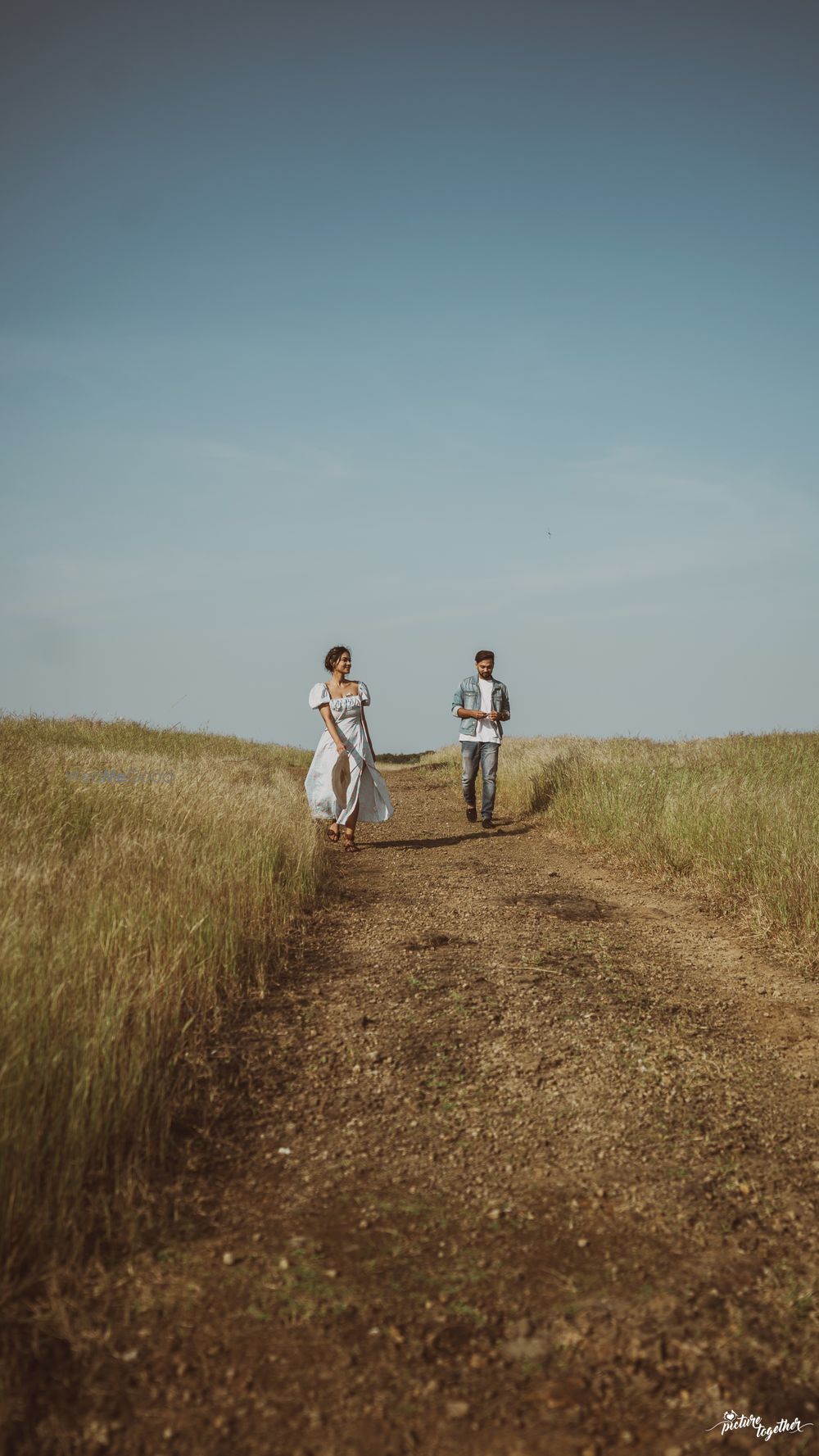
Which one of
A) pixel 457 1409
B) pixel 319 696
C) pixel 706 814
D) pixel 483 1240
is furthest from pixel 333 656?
pixel 457 1409

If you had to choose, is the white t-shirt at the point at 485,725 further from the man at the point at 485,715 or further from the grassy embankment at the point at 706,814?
the grassy embankment at the point at 706,814

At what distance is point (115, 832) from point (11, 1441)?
5.58 m

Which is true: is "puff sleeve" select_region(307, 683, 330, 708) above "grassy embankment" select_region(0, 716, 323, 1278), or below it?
above

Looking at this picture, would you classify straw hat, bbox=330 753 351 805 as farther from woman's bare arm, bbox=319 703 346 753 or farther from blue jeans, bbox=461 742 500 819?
blue jeans, bbox=461 742 500 819

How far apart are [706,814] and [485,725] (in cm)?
407

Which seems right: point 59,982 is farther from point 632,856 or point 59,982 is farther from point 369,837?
point 369,837

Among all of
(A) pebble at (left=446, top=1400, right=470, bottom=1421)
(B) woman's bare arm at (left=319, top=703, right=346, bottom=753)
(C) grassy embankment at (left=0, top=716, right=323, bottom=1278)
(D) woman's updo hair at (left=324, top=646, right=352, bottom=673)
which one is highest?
(D) woman's updo hair at (left=324, top=646, right=352, bottom=673)

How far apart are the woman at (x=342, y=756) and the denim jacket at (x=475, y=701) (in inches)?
87.9

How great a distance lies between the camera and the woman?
397 inches

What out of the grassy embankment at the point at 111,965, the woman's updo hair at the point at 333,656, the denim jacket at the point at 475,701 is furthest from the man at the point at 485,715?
the grassy embankment at the point at 111,965

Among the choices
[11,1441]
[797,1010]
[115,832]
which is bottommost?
[11,1441]

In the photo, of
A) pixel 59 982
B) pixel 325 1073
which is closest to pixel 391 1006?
pixel 325 1073

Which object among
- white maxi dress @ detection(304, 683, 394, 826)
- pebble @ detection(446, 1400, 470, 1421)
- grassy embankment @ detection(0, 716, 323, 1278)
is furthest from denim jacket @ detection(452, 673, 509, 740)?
pebble @ detection(446, 1400, 470, 1421)

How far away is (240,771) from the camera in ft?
50.1
